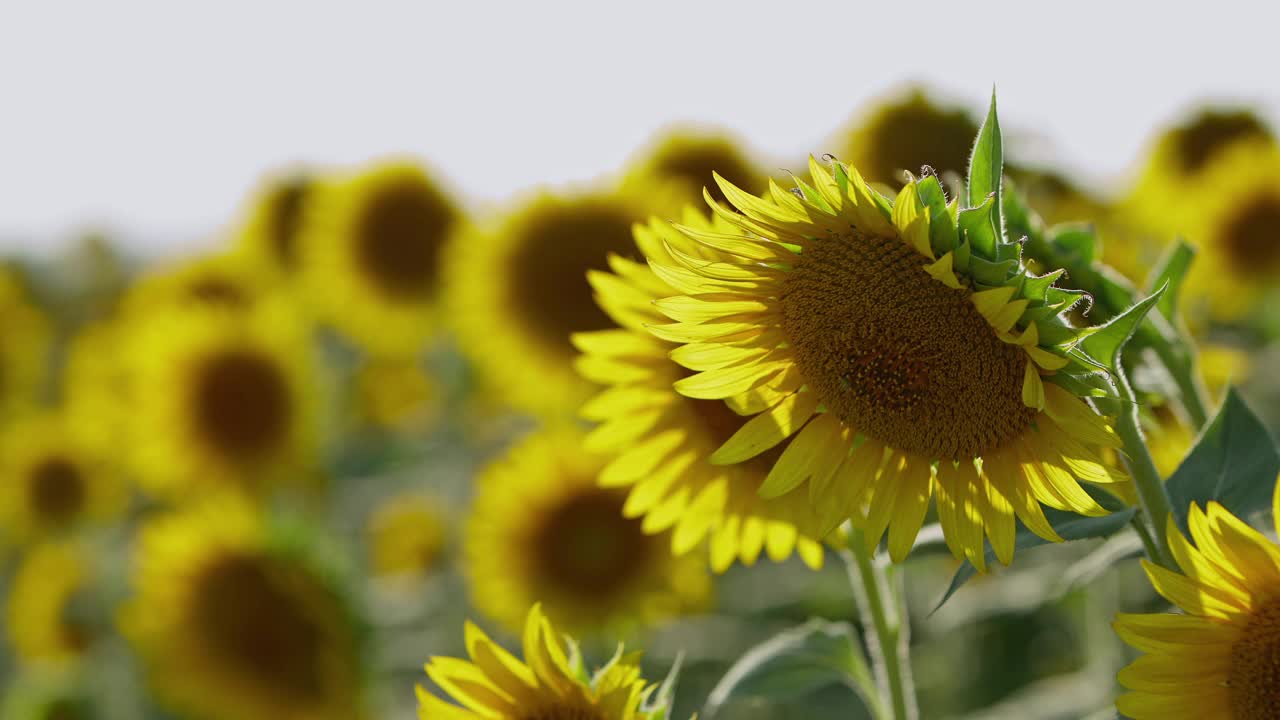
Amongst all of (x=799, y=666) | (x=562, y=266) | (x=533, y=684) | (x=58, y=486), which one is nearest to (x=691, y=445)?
(x=799, y=666)

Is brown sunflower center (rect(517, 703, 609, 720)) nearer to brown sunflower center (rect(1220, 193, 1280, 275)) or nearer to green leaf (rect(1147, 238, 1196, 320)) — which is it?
green leaf (rect(1147, 238, 1196, 320))

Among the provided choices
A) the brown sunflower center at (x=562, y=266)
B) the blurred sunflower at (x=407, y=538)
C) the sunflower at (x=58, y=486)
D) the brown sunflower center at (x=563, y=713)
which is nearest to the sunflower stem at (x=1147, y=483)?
the brown sunflower center at (x=563, y=713)

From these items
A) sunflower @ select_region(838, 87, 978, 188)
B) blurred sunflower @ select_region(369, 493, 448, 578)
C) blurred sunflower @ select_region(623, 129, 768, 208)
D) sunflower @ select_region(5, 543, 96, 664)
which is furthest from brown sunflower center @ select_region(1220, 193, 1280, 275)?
sunflower @ select_region(5, 543, 96, 664)

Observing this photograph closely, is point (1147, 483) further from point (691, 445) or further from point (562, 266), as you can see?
point (562, 266)

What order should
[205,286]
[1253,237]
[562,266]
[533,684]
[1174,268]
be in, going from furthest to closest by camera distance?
[205,286] → [1253,237] → [562,266] → [1174,268] → [533,684]

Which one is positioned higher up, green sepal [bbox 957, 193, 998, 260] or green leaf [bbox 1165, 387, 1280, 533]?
green sepal [bbox 957, 193, 998, 260]
